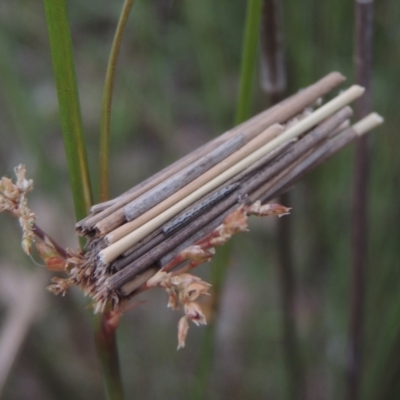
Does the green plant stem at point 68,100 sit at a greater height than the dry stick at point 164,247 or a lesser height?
greater

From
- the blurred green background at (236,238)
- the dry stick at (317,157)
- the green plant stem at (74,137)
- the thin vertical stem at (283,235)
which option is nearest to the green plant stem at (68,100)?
the green plant stem at (74,137)

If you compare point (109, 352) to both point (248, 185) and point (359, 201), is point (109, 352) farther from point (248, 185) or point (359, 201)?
point (359, 201)

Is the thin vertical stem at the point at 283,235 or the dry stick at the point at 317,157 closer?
the dry stick at the point at 317,157

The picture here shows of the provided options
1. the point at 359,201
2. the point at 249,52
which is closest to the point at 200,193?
the point at 249,52

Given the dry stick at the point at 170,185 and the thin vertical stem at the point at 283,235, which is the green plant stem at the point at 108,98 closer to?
the dry stick at the point at 170,185

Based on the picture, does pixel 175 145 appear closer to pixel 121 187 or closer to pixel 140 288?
pixel 121 187

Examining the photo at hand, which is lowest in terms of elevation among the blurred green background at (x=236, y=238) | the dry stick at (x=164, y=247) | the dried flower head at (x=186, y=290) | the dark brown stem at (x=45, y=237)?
the dried flower head at (x=186, y=290)
